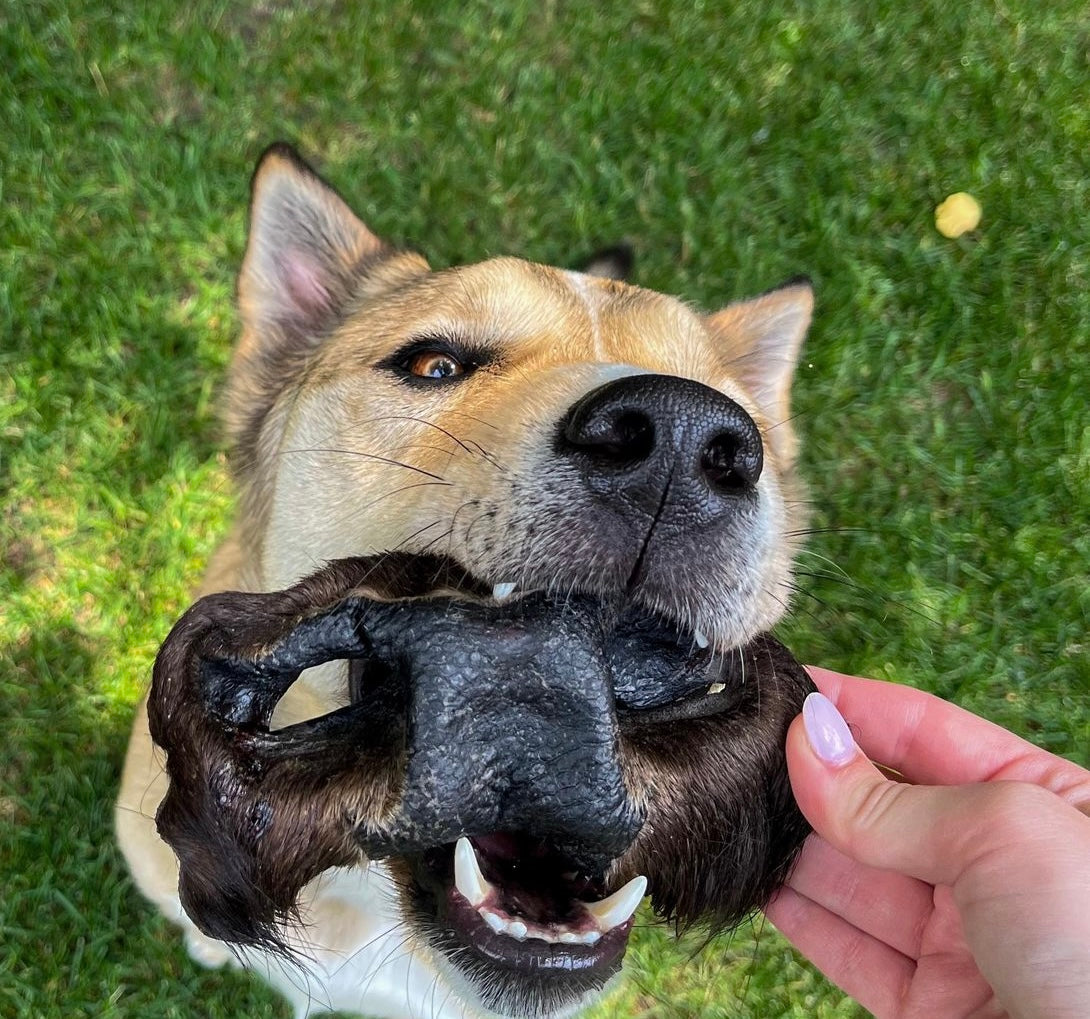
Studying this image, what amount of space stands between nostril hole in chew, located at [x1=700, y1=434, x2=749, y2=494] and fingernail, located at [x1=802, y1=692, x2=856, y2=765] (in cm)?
58

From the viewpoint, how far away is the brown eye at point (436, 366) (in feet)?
9.14

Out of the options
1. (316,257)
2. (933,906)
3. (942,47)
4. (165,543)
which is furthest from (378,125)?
(933,906)

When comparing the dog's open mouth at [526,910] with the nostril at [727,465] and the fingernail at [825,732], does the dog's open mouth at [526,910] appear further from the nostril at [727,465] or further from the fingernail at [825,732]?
the nostril at [727,465]

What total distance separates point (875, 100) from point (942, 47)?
0.62 meters

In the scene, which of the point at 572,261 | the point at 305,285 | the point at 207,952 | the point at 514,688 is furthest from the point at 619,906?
the point at 572,261

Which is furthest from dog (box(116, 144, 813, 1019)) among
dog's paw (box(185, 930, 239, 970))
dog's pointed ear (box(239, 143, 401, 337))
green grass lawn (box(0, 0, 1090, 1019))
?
green grass lawn (box(0, 0, 1090, 1019))

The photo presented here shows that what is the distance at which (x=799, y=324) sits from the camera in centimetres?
373

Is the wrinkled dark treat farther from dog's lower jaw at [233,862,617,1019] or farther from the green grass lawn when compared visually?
the green grass lawn

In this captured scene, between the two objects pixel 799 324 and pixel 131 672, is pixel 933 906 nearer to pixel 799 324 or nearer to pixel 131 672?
pixel 799 324

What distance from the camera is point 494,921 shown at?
1.86 metres

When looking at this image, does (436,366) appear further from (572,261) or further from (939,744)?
(572,261)

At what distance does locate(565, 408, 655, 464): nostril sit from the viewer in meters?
1.80

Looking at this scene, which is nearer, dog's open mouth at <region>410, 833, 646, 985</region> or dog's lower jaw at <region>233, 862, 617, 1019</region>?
dog's open mouth at <region>410, 833, 646, 985</region>

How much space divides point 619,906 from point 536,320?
1706 millimetres
